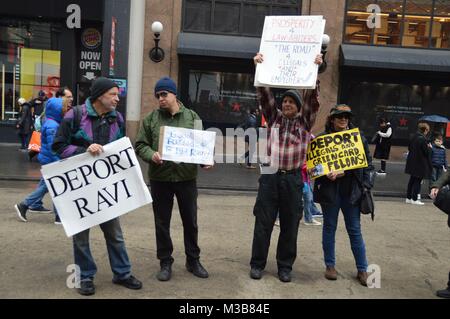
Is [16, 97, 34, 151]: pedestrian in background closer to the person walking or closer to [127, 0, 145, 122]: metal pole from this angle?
[127, 0, 145, 122]: metal pole

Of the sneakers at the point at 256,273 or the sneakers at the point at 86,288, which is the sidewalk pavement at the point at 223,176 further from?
the sneakers at the point at 86,288

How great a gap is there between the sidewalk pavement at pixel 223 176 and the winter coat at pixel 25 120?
2.22 feet

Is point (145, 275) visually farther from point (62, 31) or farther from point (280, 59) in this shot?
point (62, 31)

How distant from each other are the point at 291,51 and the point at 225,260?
2.40 metres

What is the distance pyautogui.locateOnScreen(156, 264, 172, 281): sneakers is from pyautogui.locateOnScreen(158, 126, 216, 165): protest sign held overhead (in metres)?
1.08

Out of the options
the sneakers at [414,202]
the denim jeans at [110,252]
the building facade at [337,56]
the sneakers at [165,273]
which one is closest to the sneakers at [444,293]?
the sneakers at [165,273]

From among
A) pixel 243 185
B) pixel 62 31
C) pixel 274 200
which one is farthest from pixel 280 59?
pixel 62 31

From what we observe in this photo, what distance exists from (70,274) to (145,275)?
0.72 metres

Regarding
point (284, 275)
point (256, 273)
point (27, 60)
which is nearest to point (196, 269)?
point (256, 273)

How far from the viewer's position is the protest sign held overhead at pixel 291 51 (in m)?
4.66

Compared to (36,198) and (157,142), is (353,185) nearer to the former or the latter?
(157,142)

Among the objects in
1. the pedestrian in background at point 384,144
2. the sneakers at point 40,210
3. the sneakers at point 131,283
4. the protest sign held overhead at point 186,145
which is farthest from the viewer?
the pedestrian in background at point 384,144

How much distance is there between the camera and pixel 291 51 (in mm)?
4762
